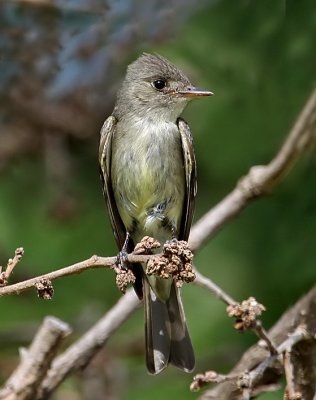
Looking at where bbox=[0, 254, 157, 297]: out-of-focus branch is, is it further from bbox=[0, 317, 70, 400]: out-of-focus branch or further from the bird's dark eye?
the bird's dark eye

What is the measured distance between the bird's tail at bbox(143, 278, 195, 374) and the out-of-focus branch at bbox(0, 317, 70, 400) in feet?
1.99

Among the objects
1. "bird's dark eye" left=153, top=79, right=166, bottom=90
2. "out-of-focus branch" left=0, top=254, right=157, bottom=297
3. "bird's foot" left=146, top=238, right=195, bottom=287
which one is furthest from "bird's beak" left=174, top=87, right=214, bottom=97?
"out-of-focus branch" left=0, top=254, right=157, bottom=297

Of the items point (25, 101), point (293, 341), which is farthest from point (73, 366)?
point (25, 101)

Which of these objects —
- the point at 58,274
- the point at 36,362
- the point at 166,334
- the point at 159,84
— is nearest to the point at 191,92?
the point at 159,84

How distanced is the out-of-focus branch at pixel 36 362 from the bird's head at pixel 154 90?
1.37 metres

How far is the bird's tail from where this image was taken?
395cm

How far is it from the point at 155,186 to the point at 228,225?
729 millimetres

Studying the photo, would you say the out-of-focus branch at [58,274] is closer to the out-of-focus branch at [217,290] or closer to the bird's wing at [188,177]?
the out-of-focus branch at [217,290]

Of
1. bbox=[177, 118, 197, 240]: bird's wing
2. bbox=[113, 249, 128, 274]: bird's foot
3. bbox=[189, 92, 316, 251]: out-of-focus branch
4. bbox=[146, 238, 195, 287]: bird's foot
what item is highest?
bbox=[177, 118, 197, 240]: bird's wing

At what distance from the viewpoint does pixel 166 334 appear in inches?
163

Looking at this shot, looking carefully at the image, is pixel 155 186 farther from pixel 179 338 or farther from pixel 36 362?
pixel 36 362

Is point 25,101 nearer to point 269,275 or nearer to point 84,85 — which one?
point 84,85

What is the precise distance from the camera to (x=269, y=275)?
4406 millimetres

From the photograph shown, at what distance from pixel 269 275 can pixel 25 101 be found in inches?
67.3
